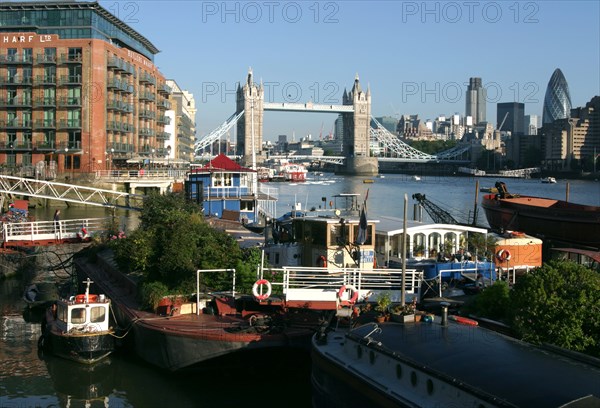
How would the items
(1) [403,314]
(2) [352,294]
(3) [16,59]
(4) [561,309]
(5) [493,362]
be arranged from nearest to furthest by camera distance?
(5) [493,362]
(4) [561,309]
(1) [403,314]
(2) [352,294]
(3) [16,59]

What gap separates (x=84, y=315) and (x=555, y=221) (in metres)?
22.4

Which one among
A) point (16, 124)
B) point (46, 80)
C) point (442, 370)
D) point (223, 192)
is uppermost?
point (46, 80)

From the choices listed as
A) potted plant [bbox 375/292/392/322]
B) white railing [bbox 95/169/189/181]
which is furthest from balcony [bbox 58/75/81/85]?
potted plant [bbox 375/292/392/322]

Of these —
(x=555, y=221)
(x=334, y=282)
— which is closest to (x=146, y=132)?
(x=555, y=221)

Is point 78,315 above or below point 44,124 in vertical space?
below

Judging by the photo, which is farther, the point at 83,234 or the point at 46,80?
the point at 46,80

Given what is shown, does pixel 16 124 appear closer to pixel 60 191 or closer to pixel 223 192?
pixel 60 191

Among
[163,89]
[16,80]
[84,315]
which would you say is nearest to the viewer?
[84,315]

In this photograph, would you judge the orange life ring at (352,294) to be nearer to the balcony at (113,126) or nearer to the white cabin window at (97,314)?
the white cabin window at (97,314)

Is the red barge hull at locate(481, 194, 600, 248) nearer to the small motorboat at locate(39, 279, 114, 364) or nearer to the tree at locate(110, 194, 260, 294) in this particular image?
the tree at locate(110, 194, 260, 294)

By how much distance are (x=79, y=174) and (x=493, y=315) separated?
4514cm

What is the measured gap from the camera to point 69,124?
57.4 m

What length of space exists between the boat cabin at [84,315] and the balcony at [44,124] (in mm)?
43120

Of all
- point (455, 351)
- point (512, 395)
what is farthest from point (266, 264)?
point (512, 395)
